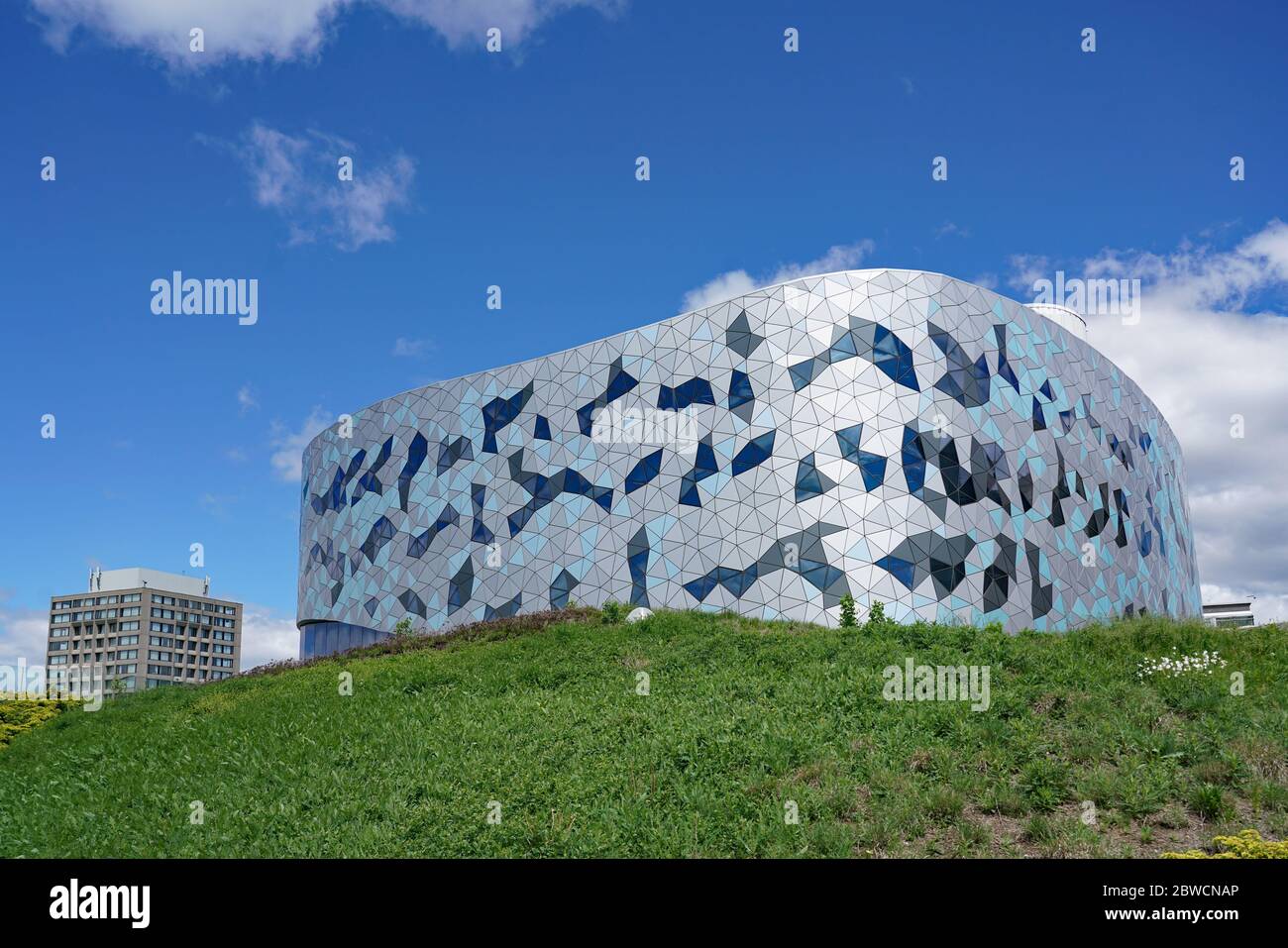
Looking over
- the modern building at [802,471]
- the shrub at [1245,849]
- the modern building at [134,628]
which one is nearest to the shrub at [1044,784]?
the shrub at [1245,849]

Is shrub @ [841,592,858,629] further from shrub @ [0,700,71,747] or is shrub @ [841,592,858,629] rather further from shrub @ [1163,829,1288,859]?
shrub @ [0,700,71,747]

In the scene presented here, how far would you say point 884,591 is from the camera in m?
27.8

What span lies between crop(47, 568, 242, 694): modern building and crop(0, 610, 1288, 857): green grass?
389ft

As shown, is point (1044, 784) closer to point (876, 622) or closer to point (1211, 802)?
point (1211, 802)

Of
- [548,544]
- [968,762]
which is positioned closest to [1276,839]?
[968,762]

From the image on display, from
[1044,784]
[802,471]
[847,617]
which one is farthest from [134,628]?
[1044,784]

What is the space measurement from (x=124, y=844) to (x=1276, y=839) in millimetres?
12377

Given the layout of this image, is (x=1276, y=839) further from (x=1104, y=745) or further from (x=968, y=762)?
(x=968, y=762)

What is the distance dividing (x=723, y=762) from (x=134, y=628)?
432 ft

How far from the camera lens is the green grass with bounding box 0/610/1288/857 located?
9578 mm

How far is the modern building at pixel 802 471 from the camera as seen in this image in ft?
94.3

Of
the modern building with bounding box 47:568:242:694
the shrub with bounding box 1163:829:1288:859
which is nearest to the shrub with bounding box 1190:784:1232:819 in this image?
the shrub with bounding box 1163:829:1288:859

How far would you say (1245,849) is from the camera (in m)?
8.25

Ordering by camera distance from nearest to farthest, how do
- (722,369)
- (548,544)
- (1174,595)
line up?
(722,369) → (548,544) → (1174,595)
